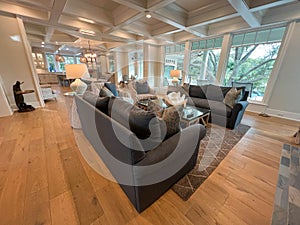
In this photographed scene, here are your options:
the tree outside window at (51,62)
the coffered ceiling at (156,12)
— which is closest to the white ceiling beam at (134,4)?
the coffered ceiling at (156,12)

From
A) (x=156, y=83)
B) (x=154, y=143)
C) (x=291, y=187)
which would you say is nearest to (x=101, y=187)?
(x=154, y=143)

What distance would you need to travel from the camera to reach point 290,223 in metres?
1.14

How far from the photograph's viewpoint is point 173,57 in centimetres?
681

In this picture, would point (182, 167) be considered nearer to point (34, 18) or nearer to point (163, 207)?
point (163, 207)

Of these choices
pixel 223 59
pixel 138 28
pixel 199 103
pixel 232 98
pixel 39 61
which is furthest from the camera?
pixel 39 61

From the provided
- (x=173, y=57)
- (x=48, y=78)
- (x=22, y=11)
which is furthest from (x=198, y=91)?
(x=48, y=78)

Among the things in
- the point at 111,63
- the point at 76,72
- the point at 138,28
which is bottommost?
the point at 76,72

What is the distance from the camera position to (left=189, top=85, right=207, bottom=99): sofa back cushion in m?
3.74

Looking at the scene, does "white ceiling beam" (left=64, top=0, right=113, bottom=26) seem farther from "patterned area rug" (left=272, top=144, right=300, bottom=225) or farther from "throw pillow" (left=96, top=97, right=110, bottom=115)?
"patterned area rug" (left=272, top=144, right=300, bottom=225)

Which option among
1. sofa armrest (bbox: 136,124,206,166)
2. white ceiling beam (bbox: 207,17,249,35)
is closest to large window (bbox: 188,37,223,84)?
white ceiling beam (bbox: 207,17,249,35)

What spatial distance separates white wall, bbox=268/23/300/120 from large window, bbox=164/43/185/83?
359cm

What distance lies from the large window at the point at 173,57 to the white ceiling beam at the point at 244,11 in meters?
2.86

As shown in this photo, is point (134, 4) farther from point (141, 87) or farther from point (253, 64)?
point (253, 64)

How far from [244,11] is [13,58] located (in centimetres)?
604
